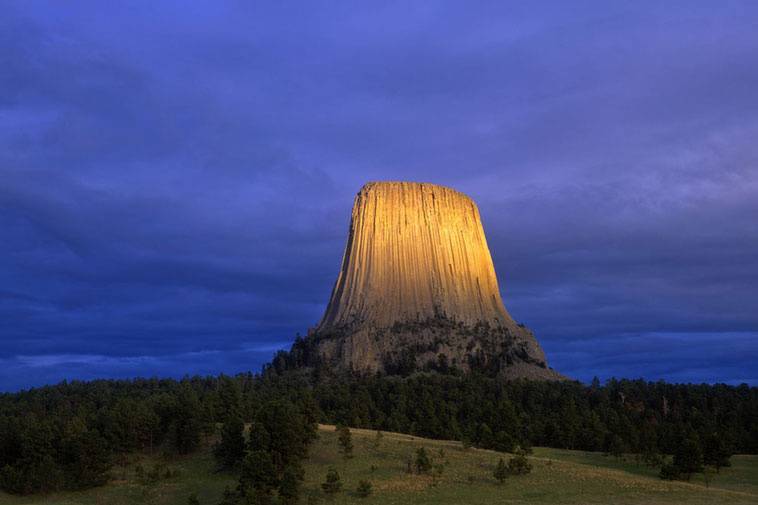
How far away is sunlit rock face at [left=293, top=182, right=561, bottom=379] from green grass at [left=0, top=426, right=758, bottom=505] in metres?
60.8

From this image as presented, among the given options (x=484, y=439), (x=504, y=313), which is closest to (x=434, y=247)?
(x=504, y=313)

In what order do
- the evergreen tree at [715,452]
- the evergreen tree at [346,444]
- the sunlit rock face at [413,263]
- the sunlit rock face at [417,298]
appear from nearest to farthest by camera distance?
the evergreen tree at [346,444] < the evergreen tree at [715,452] < the sunlit rock face at [417,298] < the sunlit rock face at [413,263]

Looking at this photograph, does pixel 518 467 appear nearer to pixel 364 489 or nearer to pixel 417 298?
pixel 364 489

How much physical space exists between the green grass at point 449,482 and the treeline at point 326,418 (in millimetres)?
1565

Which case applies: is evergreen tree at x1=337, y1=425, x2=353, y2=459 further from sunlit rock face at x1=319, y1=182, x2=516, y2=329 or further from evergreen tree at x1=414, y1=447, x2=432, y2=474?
sunlit rock face at x1=319, y1=182, x2=516, y2=329

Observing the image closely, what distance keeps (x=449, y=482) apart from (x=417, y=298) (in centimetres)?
8581

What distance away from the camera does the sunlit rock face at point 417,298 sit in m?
122

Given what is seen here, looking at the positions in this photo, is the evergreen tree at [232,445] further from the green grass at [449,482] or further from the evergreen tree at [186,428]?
the evergreen tree at [186,428]

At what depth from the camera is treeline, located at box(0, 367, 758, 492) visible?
53500 millimetres

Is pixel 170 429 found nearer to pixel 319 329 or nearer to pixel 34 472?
pixel 34 472

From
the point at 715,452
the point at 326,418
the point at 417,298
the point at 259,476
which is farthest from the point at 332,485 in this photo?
the point at 417,298

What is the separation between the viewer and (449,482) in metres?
48.3

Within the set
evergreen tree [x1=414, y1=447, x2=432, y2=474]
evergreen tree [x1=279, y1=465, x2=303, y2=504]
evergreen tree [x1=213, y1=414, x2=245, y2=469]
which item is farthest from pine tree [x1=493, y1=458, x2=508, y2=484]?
evergreen tree [x1=213, y1=414, x2=245, y2=469]

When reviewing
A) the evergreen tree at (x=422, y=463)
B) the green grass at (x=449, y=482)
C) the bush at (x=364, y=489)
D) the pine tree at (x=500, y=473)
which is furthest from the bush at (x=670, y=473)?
the bush at (x=364, y=489)
